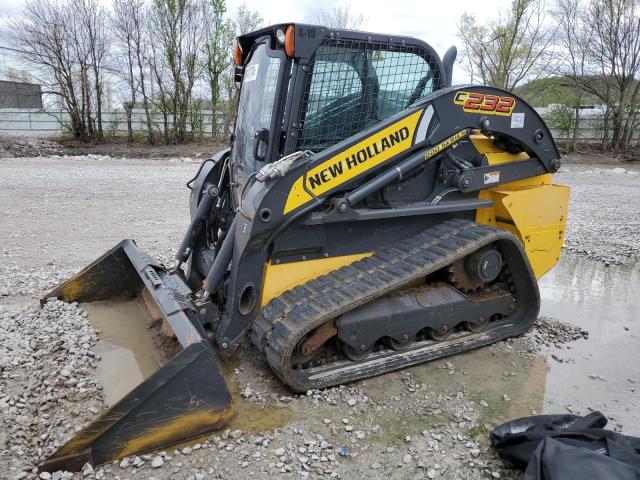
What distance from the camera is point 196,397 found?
279cm

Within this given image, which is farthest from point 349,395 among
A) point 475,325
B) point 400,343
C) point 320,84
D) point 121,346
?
point 320,84

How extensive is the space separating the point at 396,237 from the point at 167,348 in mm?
1747

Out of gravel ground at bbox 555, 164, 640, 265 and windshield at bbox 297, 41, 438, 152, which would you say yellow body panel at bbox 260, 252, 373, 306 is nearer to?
windshield at bbox 297, 41, 438, 152

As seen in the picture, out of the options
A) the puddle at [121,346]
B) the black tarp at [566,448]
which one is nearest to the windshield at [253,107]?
the puddle at [121,346]

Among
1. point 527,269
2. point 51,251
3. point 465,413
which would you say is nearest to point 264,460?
point 465,413

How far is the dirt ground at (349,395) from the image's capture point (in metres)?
2.73

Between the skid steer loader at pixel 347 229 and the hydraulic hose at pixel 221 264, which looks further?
the hydraulic hose at pixel 221 264

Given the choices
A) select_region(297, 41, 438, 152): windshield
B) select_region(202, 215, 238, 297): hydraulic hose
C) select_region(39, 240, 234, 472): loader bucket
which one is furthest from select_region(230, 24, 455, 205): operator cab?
select_region(39, 240, 234, 472): loader bucket

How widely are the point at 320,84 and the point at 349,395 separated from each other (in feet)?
6.55

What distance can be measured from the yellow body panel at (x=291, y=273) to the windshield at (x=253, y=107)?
734mm

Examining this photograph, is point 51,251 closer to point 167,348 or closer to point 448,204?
point 167,348

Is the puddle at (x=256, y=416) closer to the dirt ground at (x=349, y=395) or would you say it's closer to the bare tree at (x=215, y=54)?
the dirt ground at (x=349, y=395)

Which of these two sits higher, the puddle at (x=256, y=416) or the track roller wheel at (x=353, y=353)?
the track roller wheel at (x=353, y=353)

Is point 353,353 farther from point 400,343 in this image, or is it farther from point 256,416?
point 256,416
